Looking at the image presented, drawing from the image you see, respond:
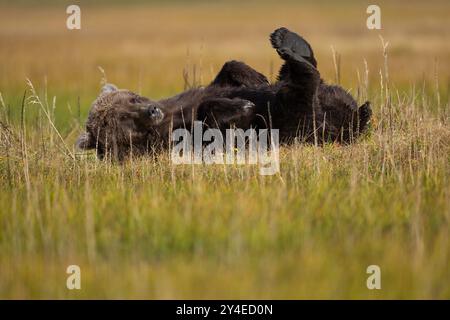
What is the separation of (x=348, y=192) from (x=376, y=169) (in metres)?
1.01

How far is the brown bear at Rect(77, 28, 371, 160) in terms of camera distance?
7621 mm

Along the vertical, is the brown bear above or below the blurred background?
below

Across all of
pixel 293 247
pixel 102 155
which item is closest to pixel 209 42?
pixel 102 155

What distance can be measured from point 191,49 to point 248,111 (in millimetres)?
28349

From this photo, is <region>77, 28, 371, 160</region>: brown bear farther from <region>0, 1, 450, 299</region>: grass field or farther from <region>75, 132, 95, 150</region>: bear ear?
<region>0, 1, 450, 299</region>: grass field

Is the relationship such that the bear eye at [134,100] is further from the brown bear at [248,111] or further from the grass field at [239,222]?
the grass field at [239,222]

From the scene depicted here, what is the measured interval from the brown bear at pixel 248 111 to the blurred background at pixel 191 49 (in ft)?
4.43

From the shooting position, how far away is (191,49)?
1403 inches

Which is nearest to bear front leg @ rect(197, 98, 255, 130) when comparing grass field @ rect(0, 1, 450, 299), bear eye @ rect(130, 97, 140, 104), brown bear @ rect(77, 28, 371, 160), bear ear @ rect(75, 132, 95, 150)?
brown bear @ rect(77, 28, 371, 160)

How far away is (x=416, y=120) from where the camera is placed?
820 centimetres

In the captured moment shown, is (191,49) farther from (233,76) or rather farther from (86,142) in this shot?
(86,142)

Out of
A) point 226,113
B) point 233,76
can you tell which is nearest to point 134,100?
point 226,113

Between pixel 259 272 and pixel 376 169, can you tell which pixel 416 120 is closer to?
pixel 376 169

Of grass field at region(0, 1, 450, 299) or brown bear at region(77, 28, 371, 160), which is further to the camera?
brown bear at region(77, 28, 371, 160)
